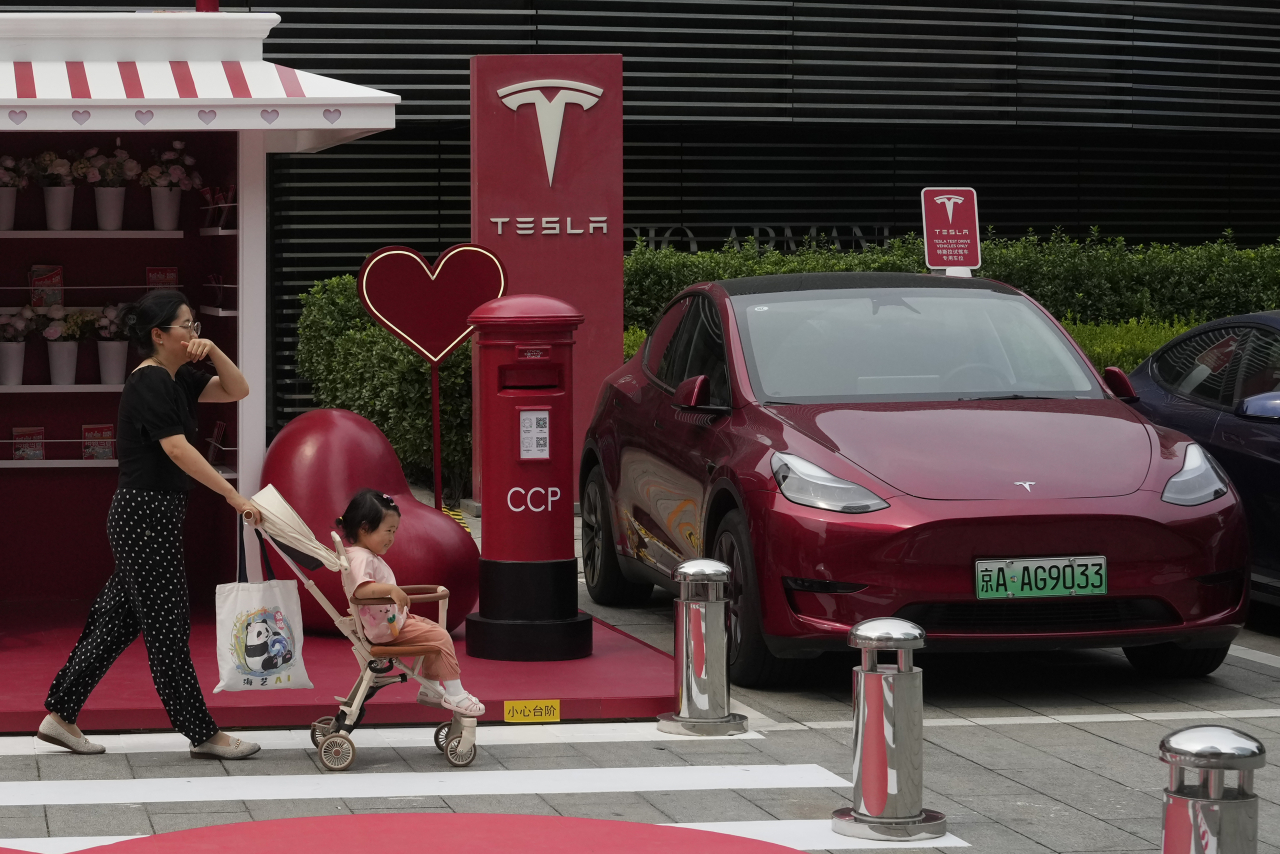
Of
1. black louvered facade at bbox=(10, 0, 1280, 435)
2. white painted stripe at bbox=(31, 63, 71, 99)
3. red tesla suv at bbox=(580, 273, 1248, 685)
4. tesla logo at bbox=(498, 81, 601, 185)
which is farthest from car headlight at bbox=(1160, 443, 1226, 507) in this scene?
black louvered facade at bbox=(10, 0, 1280, 435)

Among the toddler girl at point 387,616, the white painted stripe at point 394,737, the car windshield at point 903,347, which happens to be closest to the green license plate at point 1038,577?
the white painted stripe at point 394,737

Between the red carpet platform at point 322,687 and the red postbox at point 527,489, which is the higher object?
the red postbox at point 527,489

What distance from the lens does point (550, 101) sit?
13461mm

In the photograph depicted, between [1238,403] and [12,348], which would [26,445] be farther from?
[1238,403]

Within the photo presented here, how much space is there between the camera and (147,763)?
646 centimetres

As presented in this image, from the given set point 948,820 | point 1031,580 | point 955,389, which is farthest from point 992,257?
point 948,820

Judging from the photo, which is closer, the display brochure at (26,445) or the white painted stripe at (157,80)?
the white painted stripe at (157,80)

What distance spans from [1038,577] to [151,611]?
3213 millimetres

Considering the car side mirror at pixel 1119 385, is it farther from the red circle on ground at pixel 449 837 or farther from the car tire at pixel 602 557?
the red circle on ground at pixel 449 837

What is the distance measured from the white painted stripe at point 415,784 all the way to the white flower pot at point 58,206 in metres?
3.81

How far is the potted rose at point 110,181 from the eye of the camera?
9211mm

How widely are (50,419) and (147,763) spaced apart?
11.5 ft

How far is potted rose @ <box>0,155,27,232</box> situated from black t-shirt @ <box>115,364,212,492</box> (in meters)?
3.13

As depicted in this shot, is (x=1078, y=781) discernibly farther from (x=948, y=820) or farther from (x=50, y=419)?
(x=50, y=419)
